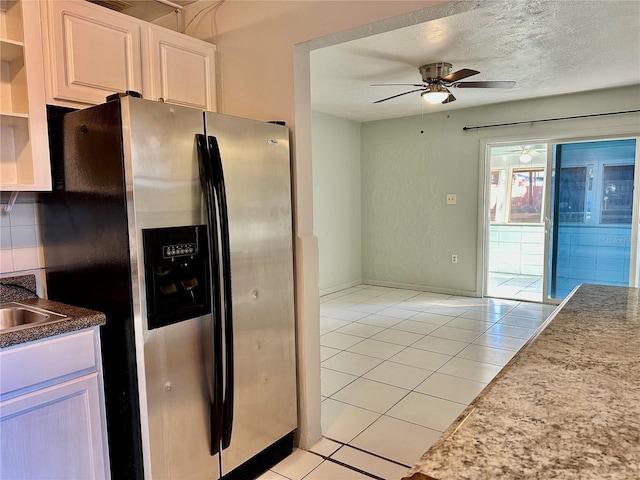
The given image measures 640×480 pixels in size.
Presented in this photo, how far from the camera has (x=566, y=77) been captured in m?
4.00

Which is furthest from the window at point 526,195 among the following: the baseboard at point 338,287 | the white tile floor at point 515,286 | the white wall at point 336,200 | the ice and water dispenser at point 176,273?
the ice and water dispenser at point 176,273

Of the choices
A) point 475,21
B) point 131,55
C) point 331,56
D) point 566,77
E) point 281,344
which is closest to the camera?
point 131,55

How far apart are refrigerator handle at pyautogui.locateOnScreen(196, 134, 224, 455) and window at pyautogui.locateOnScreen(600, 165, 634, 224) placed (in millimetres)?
4632

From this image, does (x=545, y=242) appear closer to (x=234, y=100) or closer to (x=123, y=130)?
(x=234, y=100)

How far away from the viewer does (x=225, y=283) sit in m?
1.72

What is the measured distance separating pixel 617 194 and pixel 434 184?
1979 mm

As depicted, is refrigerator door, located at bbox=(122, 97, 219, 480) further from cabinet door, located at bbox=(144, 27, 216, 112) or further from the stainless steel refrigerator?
cabinet door, located at bbox=(144, 27, 216, 112)

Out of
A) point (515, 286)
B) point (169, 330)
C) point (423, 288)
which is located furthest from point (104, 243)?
point (515, 286)

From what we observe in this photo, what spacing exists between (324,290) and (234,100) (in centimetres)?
373

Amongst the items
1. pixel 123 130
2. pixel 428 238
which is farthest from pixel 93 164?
pixel 428 238

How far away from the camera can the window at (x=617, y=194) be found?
4586mm

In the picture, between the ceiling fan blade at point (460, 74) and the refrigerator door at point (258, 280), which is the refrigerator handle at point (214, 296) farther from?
the ceiling fan blade at point (460, 74)

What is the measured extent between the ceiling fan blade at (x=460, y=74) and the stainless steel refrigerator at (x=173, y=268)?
1.80 m

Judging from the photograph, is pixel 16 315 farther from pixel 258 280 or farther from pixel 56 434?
pixel 258 280
